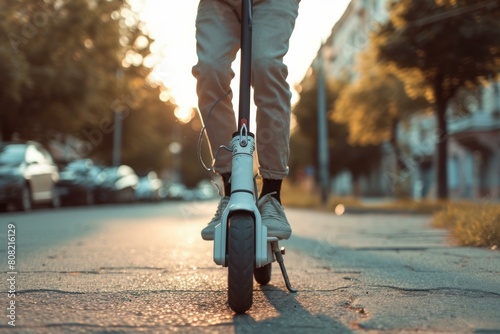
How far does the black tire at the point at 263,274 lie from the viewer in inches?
124

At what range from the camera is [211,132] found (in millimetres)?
3197

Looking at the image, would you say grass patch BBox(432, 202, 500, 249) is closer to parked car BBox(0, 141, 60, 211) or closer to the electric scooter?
the electric scooter

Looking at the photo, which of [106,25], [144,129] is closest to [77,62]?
[106,25]

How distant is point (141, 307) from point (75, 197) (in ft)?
57.4

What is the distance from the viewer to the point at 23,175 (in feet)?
42.0

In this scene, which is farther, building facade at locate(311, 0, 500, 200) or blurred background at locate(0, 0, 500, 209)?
building facade at locate(311, 0, 500, 200)

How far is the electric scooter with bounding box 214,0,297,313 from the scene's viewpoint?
7.98ft

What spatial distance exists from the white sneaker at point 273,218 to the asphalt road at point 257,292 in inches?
11.0

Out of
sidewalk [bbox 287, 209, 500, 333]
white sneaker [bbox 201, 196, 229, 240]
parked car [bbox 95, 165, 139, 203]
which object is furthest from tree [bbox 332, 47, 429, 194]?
white sneaker [bbox 201, 196, 229, 240]

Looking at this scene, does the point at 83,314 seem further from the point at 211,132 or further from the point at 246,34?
the point at 246,34

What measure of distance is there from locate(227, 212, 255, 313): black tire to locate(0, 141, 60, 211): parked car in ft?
35.5

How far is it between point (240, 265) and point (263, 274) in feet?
2.45

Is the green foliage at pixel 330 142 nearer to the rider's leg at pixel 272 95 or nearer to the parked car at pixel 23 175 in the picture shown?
the parked car at pixel 23 175

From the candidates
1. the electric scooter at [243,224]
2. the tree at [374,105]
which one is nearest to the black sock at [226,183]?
the electric scooter at [243,224]
